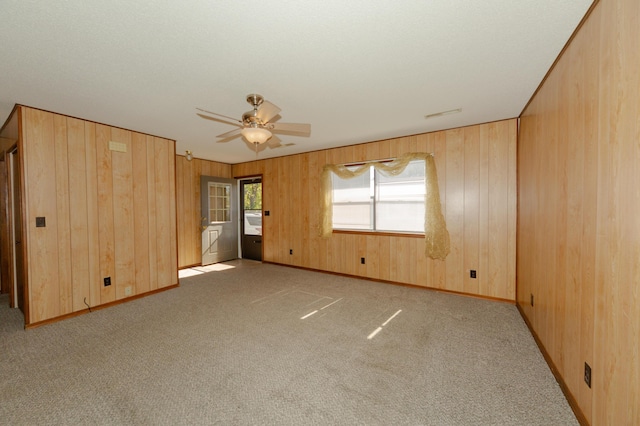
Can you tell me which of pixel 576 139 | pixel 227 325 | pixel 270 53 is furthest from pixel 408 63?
pixel 227 325

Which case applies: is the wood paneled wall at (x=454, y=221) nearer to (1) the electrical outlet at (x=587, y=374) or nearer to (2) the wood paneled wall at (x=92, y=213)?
(1) the electrical outlet at (x=587, y=374)

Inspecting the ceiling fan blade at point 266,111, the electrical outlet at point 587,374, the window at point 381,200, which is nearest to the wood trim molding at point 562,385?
the electrical outlet at point 587,374

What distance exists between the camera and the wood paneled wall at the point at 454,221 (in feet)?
11.6

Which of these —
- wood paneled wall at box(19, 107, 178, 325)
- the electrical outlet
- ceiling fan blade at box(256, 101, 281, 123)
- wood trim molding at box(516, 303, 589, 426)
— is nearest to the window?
wood trim molding at box(516, 303, 589, 426)

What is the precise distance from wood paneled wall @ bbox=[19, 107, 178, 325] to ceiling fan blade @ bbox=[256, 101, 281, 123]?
2.61 metres

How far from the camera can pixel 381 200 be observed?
457 cm

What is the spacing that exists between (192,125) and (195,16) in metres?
2.29

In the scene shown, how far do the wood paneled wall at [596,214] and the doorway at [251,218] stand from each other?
546 centimetres

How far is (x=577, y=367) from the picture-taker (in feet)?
5.37

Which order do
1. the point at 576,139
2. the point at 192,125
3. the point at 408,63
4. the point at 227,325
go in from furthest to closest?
1. the point at 192,125
2. the point at 227,325
3. the point at 408,63
4. the point at 576,139

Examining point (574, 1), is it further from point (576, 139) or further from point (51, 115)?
point (51, 115)

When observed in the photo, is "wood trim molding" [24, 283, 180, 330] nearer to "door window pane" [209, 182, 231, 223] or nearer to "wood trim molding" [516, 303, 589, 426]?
"door window pane" [209, 182, 231, 223]

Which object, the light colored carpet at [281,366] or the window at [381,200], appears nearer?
the light colored carpet at [281,366]

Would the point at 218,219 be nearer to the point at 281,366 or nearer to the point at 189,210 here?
the point at 189,210
